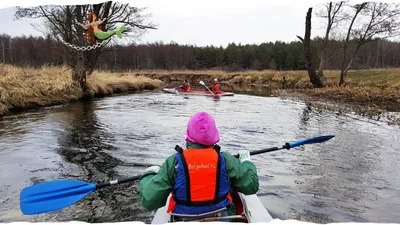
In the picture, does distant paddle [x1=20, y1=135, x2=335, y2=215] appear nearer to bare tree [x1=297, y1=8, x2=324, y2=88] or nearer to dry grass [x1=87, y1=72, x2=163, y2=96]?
dry grass [x1=87, y1=72, x2=163, y2=96]

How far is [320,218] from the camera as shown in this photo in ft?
10.2

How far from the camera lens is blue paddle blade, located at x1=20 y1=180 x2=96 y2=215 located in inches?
88.2

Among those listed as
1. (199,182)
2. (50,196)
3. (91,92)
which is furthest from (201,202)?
(91,92)

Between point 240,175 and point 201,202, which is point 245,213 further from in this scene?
point 201,202

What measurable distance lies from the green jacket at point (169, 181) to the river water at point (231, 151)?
105cm

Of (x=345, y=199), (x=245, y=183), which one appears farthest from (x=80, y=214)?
(x=345, y=199)

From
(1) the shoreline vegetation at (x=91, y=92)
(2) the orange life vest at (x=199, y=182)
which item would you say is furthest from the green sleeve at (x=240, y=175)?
(1) the shoreline vegetation at (x=91, y=92)

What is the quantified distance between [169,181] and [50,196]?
38.0 inches

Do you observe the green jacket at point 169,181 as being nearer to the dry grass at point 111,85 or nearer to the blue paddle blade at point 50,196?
the blue paddle blade at point 50,196

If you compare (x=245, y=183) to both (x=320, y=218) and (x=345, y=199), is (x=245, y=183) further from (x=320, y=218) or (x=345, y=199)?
(x=345, y=199)

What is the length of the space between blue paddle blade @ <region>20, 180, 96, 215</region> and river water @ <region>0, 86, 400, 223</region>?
2.57ft

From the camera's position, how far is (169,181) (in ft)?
6.38

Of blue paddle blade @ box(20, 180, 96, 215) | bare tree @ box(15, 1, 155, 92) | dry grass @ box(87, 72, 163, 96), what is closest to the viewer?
blue paddle blade @ box(20, 180, 96, 215)

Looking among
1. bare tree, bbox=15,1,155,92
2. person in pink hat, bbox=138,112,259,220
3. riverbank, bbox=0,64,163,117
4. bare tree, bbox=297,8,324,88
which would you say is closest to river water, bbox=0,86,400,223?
riverbank, bbox=0,64,163,117
